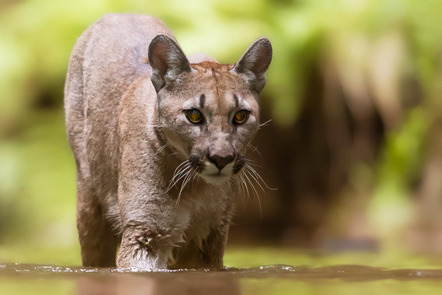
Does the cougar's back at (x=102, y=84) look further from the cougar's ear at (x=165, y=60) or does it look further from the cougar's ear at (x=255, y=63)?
the cougar's ear at (x=255, y=63)

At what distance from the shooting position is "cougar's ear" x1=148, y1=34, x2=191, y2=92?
17.2 ft

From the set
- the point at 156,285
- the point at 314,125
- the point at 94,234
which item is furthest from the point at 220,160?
the point at 314,125

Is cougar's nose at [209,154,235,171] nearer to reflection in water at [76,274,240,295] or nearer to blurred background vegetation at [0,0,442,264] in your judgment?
reflection in water at [76,274,240,295]

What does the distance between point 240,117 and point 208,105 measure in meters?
0.21

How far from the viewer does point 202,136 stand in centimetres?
502

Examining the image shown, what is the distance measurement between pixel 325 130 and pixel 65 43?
129 inches

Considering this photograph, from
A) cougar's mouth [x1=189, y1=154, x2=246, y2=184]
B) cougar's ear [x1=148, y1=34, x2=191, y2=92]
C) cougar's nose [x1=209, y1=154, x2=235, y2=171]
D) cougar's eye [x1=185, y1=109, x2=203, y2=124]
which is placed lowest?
cougar's mouth [x1=189, y1=154, x2=246, y2=184]

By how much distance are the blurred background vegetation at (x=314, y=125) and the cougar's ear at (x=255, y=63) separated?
173 inches

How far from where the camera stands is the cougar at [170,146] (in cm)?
509

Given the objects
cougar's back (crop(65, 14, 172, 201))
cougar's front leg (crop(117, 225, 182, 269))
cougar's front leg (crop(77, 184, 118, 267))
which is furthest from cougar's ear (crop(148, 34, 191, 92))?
cougar's front leg (crop(77, 184, 118, 267))

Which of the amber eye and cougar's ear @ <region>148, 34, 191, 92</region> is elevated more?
cougar's ear @ <region>148, 34, 191, 92</region>

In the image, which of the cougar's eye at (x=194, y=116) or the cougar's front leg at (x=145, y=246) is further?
the cougar's front leg at (x=145, y=246)

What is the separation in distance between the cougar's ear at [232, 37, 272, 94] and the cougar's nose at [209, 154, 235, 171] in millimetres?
652

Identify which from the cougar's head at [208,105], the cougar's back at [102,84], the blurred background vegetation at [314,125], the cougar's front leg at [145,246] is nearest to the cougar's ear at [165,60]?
the cougar's head at [208,105]
